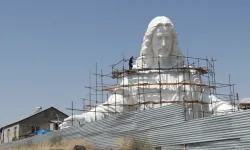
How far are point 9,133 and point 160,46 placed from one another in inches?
1137

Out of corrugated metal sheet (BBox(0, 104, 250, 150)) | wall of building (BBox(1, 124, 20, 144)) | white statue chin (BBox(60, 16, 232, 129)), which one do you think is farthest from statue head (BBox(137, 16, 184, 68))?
wall of building (BBox(1, 124, 20, 144))

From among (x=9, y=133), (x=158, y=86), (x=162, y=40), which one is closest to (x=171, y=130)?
(x=158, y=86)

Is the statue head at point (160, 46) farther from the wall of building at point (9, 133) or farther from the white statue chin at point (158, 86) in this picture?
the wall of building at point (9, 133)

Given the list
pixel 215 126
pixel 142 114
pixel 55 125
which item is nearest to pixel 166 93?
pixel 142 114

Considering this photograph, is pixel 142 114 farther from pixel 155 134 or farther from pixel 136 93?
pixel 136 93

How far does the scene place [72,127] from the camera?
2533 centimetres

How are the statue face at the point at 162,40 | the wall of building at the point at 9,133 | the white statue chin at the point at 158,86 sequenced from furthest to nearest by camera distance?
the wall of building at the point at 9,133 < the statue face at the point at 162,40 < the white statue chin at the point at 158,86

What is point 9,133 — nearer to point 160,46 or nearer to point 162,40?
point 160,46

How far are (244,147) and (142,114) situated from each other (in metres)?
6.29

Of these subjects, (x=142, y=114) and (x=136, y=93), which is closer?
(x=142, y=114)

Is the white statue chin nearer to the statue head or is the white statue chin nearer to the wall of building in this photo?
the statue head

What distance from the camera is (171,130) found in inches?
741

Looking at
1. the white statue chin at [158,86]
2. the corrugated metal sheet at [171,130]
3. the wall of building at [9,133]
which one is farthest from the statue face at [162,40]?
the wall of building at [9,133]

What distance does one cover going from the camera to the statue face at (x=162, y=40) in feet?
84.5
